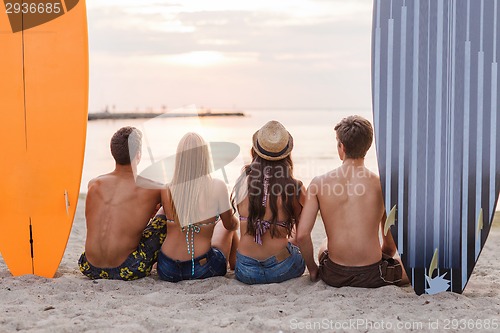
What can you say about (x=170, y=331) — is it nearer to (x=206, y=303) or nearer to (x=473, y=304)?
(x=206, y=303)

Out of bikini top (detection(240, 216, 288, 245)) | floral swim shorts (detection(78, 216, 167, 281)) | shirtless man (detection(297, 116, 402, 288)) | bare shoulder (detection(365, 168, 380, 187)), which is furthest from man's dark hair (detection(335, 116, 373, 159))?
floral swim shorts (detection(78, 216, 167, 281))

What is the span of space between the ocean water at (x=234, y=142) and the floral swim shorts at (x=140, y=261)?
5635 mm

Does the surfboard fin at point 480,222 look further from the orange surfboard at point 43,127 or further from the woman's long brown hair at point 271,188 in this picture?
the orange surfboard at point 43,127

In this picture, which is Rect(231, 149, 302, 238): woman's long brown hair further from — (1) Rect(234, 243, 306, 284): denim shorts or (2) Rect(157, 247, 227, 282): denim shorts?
(2) Rect(157, 247, 227, 282): denim shorts

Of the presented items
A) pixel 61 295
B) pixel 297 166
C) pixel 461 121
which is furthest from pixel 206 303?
pixel 297 166

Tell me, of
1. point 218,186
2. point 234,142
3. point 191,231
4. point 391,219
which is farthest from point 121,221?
point 234,142

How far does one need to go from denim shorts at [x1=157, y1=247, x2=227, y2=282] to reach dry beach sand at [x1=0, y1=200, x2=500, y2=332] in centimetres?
5

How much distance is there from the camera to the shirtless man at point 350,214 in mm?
3141

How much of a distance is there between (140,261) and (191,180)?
1.86 feet

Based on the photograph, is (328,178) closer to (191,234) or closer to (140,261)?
(191,234)

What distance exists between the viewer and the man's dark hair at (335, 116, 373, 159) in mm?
3139

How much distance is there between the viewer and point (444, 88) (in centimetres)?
327

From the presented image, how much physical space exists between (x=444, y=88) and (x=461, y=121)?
19 centimetres

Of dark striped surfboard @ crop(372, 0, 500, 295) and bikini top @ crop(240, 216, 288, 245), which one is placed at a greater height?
dark striped surfboard @ crop(372, 0, 500, 295)
